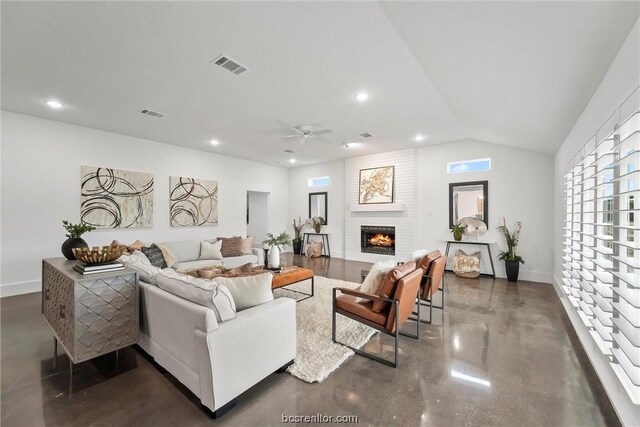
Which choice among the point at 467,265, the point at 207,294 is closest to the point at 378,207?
the point at 467,265

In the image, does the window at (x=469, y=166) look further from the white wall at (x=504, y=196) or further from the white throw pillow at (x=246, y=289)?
the white throw pillow at (x=246, y=289)

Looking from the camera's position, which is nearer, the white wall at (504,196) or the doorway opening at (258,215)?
the white wall at (504,196)

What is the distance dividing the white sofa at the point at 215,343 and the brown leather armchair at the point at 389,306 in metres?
0.66

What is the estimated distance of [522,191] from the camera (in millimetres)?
5430

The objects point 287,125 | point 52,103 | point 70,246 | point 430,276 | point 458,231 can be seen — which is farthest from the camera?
point 458,231

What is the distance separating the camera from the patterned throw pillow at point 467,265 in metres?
5.50

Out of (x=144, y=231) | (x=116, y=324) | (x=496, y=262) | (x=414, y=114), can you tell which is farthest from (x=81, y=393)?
(x=496, y=262)

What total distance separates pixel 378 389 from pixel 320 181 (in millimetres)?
7197

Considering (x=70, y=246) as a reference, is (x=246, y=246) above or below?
below

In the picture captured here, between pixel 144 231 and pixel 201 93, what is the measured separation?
370 centimetres

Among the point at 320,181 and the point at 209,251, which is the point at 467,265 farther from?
the point at 209,251

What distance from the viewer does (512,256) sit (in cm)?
525

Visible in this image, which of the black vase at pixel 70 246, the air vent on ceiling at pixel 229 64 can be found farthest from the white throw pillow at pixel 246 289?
the air vent on ceiling at pixel 229 64

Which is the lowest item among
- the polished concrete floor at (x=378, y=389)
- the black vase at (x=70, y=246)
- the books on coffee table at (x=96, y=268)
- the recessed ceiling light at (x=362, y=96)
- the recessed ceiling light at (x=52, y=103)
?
the polished concrete floor at (x=378, y=389)
